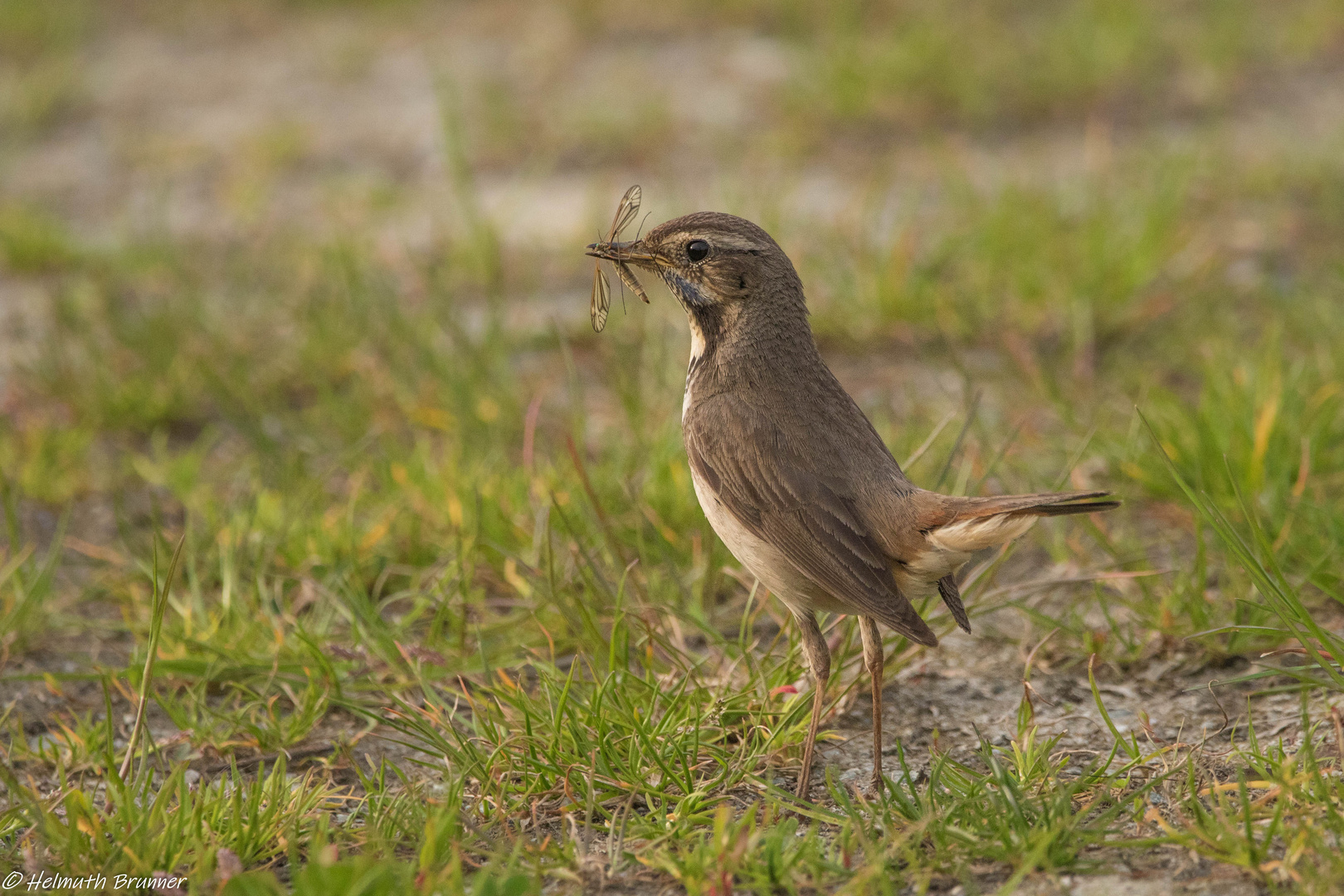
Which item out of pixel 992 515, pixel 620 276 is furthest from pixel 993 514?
pixel 620 276

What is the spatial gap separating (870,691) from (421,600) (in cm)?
157

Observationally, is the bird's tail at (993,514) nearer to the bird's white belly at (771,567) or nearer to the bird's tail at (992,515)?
the bird's tail at (992,515)

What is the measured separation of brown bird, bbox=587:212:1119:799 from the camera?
3.47 m

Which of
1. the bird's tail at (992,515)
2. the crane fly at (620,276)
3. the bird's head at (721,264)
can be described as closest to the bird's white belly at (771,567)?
the bird's tail at (992,515)

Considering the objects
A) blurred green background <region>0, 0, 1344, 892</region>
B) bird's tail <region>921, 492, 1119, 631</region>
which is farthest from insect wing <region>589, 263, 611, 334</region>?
bird's tail <region>921, 492, 1119, 631</region>

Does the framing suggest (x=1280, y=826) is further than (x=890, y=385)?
No

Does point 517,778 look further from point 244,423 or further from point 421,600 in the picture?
point 244,423

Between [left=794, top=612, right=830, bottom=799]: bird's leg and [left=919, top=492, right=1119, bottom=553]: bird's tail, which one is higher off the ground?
[left=919, top=492, right=1119, bottom=553]: bird's tail

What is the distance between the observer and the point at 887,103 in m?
9.18

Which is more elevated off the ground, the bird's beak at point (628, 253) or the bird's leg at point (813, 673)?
the bird's beak at point (628, 253)

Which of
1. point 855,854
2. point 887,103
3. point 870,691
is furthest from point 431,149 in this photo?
point 855,854

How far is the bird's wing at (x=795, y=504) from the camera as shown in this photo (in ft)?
11.4

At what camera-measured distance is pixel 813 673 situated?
3822 mm

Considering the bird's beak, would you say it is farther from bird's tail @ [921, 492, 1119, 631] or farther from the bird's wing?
bird's tail @ [921, 492, 1119, 631]
